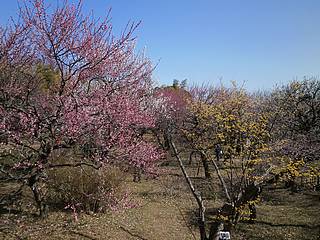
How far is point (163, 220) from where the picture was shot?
1097 cm

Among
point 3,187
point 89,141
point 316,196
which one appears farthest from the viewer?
point 316,196

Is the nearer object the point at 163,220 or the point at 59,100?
the point at 59,100

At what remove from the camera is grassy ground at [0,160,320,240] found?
27.3 feet

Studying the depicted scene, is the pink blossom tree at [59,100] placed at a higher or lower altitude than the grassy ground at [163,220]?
higher

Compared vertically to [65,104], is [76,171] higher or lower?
lower

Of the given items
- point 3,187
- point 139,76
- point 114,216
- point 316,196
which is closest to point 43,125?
point 114,216

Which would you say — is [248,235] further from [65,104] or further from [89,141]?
[65,104]

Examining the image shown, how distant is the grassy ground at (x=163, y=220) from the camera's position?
8320mm

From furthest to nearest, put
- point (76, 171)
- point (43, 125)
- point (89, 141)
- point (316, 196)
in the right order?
1. point (316, 196)
2. point (76, 171)
3. point (89, 141)
4. point (43, 125)

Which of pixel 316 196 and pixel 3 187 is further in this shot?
pixel 316 196

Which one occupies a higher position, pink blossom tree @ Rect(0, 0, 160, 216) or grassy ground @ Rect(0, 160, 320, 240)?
pink blossom tree @ Rect(0, 0, 160, 216)

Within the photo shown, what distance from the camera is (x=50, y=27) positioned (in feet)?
22.7

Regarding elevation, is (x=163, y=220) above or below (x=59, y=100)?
below

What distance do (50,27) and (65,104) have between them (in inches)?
67.3
